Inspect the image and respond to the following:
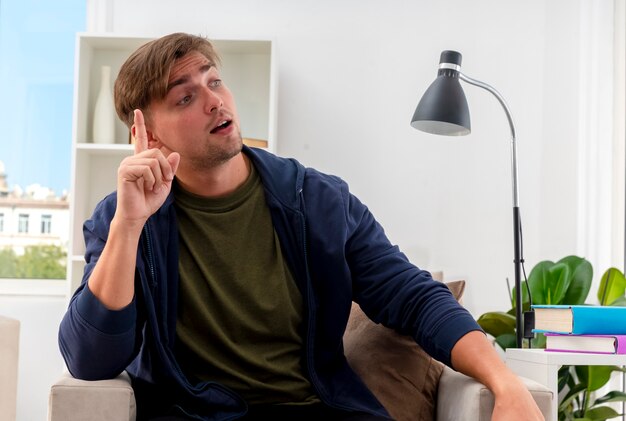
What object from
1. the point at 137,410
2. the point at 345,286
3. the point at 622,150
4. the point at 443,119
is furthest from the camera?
the point at 622,150

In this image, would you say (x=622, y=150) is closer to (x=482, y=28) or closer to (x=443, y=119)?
(x=482, y=28)

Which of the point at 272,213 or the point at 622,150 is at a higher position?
the point at 622,150

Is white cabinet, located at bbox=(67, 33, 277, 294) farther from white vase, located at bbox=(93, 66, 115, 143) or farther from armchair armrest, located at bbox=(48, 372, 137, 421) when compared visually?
armchair armrest, located at bbox=(48, 372, 137, 421)

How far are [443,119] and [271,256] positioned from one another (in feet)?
2.49

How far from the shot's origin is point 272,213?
1771 millimetres

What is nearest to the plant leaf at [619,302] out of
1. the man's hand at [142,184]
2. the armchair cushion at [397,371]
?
the armchair cushion at [397,371]

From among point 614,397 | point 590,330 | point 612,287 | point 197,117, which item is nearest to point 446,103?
point 590,330

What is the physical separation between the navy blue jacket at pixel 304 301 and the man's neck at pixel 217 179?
49 mm

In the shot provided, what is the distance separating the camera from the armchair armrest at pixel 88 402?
1.46 m

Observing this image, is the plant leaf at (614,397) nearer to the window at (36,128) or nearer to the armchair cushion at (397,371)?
the armchair cushion at (397,371)

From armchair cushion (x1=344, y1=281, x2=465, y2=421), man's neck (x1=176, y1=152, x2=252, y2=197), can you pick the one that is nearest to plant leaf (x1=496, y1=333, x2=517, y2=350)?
armchair cushion (x1=344, y1=281, x2=465, y2=421)

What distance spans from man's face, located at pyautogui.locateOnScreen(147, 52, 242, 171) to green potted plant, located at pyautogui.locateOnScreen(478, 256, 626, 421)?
52.7 inches

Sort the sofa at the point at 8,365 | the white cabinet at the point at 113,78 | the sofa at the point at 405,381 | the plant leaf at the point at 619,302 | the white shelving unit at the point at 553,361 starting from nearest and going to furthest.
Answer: the sofa at the point at 405,381, the white shelving unit at the point at 553,361, the sofa at the point at 8,365, the plant leaf at the point at 619,302, the white cabinet at the point at 113,78

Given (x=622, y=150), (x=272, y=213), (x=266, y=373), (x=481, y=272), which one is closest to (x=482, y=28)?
(x=622, y=150)
